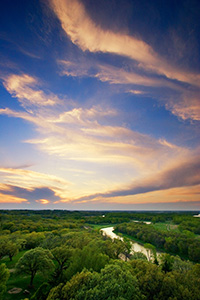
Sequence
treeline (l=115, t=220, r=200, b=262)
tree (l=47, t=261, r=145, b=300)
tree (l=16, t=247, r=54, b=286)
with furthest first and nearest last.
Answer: treeline (l=115, t=220, r=200, b=262) → tree (l=16, t=247, r=54, b=286) → tree (l=47, t=261, r=145, b=300)

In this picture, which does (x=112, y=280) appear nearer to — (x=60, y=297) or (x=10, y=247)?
(x=60, y=297)

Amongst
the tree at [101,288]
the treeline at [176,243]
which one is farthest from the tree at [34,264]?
the treeline at [176,243]

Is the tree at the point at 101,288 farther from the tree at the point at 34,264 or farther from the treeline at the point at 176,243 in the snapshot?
the treeline at the point at 176,243

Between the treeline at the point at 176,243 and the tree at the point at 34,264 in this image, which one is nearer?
the tree at the point at 34,264

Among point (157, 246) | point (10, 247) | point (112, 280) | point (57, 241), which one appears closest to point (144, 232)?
point (157, 246)

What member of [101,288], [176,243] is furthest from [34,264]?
[176,243]

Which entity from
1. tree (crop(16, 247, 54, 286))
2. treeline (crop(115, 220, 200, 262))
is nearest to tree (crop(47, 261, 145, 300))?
tree (crop(16, 247, 54, 286))

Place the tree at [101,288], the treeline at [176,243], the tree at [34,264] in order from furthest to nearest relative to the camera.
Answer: the treeline at [176,243]
the tree at [34,264]
the tree at [101,288]

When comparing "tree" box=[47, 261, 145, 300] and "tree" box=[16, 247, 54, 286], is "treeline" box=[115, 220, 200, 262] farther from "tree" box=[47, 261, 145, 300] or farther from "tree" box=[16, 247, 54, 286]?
"tree" box=[47, 261, 145, 300]

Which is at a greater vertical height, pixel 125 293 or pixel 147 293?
pixel 125 293

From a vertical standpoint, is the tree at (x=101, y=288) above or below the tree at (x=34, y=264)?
above

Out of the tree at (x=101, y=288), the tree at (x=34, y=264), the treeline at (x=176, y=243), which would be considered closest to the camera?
the tree at (x=101, y=288)
